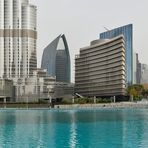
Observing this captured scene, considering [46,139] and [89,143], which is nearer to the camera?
[89,143]

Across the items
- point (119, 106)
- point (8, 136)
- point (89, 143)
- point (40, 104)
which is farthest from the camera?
point (40, 104)

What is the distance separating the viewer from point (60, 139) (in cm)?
4619

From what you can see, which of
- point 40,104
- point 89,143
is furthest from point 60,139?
point 40,104

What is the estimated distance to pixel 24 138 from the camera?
47406 millimetres

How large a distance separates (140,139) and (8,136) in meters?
15.9

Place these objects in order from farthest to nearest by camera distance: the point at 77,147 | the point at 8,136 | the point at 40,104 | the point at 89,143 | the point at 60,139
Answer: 1. the point at 40,104
2. the point at 8,136
3. the point at 60,139
4. the point at 89,143
5. the point at 77,147

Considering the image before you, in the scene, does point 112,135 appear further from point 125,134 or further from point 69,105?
point 69,105

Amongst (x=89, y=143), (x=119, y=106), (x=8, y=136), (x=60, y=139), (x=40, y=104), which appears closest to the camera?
(x=89, y=143)

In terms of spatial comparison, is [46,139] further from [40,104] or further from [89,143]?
[40,104]

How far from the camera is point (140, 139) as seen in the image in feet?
148

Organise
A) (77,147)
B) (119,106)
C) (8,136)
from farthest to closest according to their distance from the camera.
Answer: (119,106), (8,136), (77,147)

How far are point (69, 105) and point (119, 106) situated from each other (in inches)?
873

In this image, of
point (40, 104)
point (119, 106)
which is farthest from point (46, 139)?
point (40, 104)

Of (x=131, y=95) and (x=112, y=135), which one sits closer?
(x=112, y=135)
